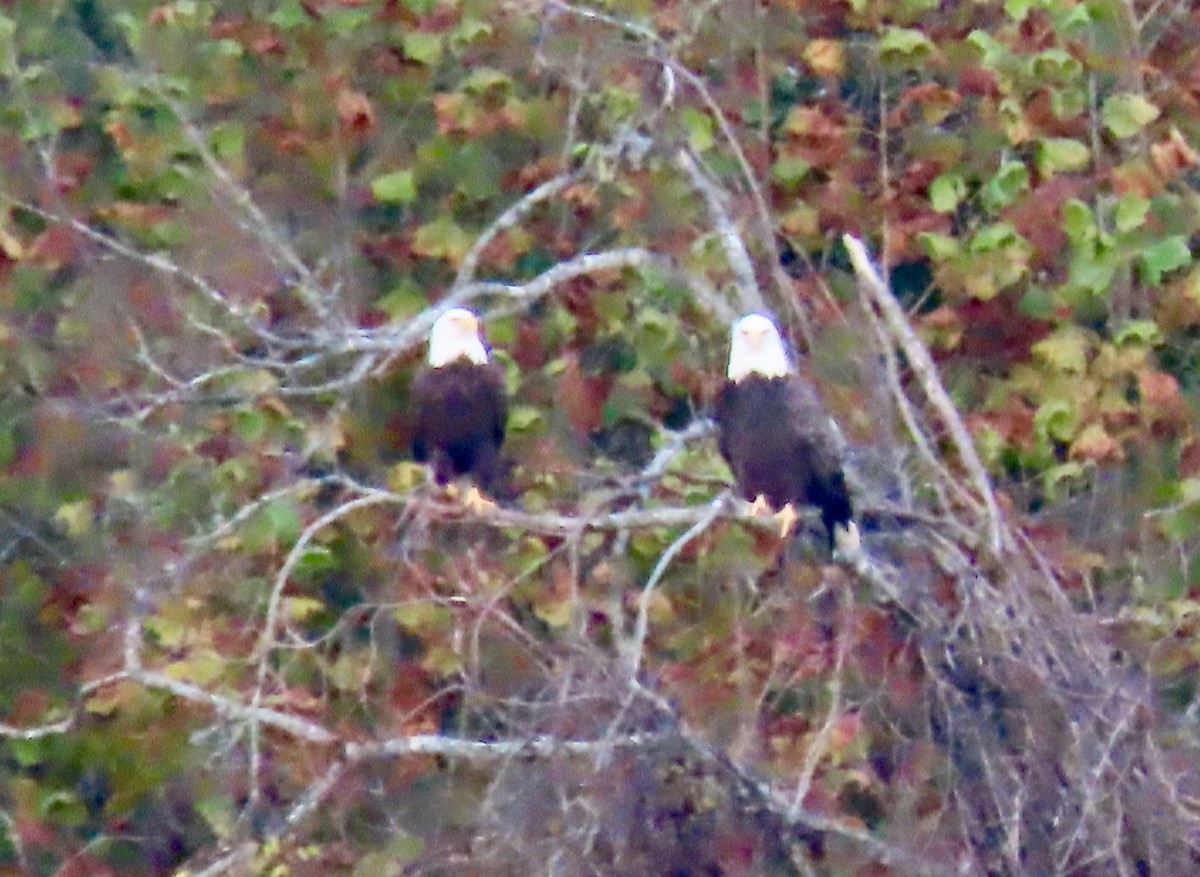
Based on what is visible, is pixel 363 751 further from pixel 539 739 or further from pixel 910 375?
pixel 910 375

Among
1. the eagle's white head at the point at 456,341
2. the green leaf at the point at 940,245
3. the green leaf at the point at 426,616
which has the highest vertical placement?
the eagle's white head at the point at 456,341

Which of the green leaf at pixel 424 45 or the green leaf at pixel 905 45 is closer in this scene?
the green leaf at pixel 905 45

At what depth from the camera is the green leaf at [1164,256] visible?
630 cm

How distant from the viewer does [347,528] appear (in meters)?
6.74

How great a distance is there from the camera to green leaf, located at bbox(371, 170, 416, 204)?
21.9 ft

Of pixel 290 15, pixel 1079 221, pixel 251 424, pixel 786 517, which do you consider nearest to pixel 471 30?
pixel 290 15

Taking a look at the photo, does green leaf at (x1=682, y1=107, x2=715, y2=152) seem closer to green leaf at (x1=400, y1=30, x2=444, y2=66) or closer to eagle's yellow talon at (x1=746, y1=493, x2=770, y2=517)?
green leaf at (x1=400, y1=30, x2=444, y2=66)

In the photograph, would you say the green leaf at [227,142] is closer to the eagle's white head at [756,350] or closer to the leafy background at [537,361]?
the leafy background at [537,361]

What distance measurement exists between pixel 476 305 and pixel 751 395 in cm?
150

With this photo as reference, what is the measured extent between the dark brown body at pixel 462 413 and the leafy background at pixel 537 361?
17 centimetres

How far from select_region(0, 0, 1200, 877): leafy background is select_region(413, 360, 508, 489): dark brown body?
173 millimetres

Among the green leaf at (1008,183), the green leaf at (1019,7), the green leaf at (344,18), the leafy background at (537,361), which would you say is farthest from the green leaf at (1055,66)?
the green leaf at (344,18)

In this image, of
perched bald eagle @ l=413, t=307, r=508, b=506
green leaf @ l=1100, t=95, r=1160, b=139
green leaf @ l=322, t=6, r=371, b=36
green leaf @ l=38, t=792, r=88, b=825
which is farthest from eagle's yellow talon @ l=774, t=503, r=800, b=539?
green leaf @ l=38, t=792, r=88, b=825

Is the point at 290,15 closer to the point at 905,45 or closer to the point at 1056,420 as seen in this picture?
the point at 905,45
